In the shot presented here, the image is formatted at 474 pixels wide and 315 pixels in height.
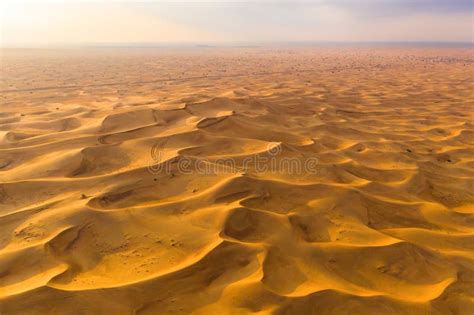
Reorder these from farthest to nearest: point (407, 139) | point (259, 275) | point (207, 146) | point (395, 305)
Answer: point (407, 139)
point (207, 146)
point (259, 275)
point (395, 305)

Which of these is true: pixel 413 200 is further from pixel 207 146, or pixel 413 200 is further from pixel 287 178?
pixel 207 146

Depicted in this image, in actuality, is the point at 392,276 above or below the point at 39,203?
below

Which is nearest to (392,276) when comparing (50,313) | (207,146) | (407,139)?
(50,313)

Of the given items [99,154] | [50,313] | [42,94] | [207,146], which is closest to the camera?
[50,313]

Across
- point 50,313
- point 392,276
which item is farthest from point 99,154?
point 392,276

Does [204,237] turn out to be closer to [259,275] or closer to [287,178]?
[259,275]

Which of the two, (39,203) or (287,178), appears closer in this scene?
(39,203)
